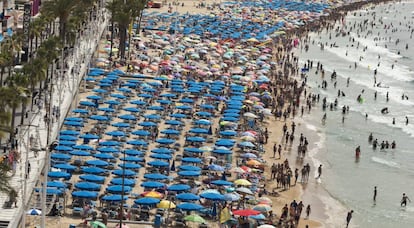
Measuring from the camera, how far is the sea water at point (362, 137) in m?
40.8

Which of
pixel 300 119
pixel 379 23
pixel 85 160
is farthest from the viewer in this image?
pixel 379 23

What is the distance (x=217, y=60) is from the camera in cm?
7550

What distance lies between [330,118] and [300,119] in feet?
10.7

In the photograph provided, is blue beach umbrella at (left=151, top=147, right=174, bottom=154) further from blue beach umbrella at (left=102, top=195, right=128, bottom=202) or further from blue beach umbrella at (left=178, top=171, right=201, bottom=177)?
blue beach umbrella at (left=102, top=195, right=128, bottom=202)

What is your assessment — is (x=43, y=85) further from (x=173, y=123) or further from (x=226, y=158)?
(x=226, y=158)

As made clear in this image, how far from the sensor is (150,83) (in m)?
59.1

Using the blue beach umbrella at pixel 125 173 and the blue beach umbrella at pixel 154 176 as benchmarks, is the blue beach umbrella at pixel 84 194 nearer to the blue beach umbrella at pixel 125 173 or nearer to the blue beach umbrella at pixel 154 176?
the blue beach umbrella at pixel 125 173

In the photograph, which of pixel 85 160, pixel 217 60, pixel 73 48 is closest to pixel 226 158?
pixel 85 160

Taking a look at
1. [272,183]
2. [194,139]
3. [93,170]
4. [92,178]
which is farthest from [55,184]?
[272,183]

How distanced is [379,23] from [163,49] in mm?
66614

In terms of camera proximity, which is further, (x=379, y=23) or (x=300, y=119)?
(x=379, y=23)

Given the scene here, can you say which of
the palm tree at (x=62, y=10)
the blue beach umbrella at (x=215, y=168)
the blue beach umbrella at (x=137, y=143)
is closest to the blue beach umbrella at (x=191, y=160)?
the blue beach umbrella at (x=215, y=168)

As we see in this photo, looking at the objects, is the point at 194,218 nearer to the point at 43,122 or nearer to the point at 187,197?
the point at 187,197

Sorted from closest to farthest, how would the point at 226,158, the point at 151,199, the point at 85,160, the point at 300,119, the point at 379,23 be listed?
1. the point at 151,199
2. the point at 85,160
3. the point at 226,158
4. the point at 300,119
5. the point at 379,23
